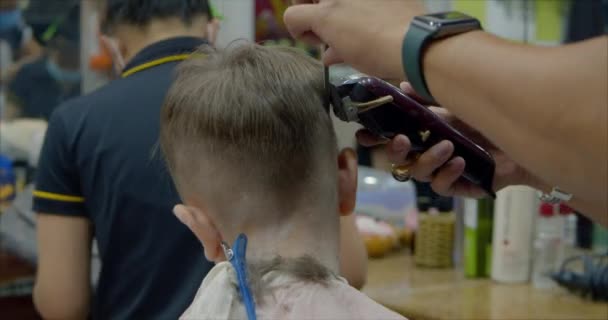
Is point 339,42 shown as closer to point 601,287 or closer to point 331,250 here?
point 331,250

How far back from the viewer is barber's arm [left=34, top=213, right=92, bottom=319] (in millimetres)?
1470

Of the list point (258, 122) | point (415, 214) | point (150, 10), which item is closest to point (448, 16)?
point (258, 122)

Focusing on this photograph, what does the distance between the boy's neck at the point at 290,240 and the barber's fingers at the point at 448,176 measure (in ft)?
0.64

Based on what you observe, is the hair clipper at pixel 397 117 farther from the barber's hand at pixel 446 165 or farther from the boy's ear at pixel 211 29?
the boy's ear at pixel 211 29

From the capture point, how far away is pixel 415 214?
79.5 inches

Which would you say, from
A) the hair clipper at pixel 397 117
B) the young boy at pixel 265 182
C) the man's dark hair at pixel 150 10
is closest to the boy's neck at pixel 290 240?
the young boy at pixel 265 182

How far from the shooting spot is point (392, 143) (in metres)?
0.98

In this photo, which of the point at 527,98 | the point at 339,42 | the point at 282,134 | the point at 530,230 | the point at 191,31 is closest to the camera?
the point at 527,98

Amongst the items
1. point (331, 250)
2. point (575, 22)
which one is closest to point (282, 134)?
point (331, 250)

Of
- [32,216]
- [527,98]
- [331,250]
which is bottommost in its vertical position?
[32,216]

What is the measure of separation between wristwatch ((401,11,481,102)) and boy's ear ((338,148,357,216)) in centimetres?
28

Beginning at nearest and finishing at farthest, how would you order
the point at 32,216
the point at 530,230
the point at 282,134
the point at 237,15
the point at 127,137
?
the point at 282,134, the point at 127,137, the point at 530,230, the point at 32,216, the point at 237,15

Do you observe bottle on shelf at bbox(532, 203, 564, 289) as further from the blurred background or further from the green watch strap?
the green watch strap

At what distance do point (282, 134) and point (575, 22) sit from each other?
1545 mm
